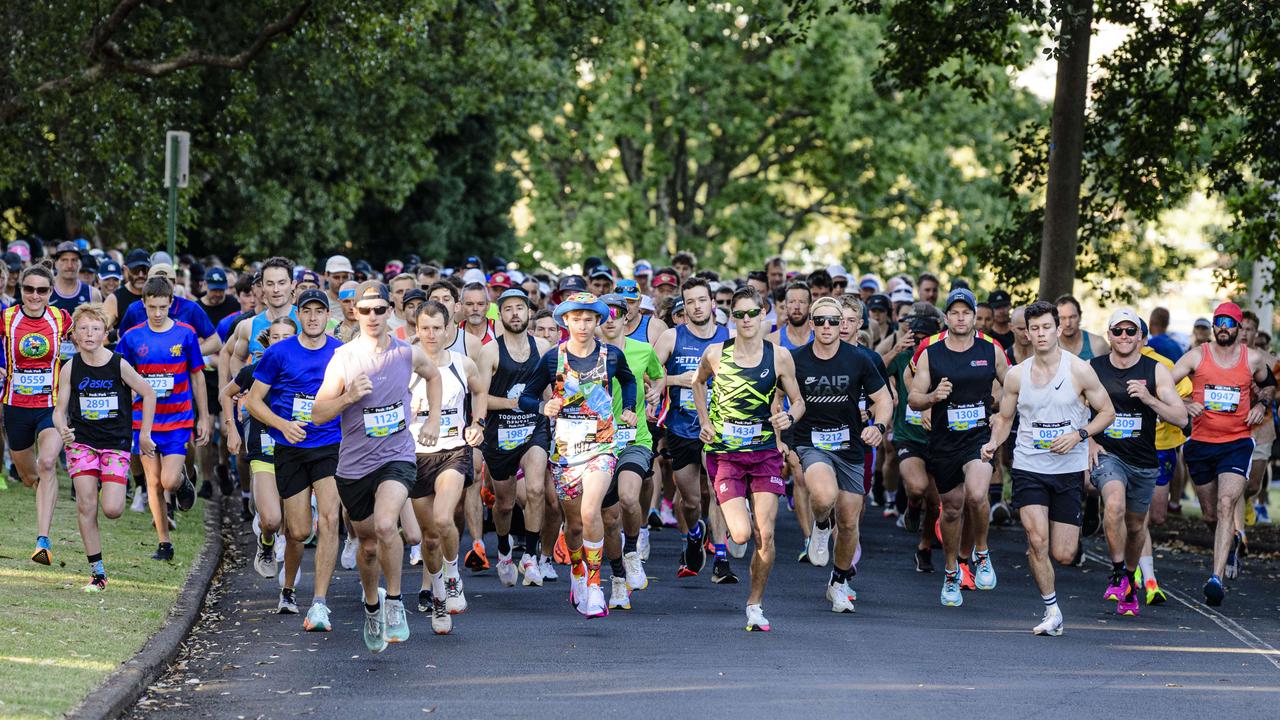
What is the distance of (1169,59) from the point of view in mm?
20516

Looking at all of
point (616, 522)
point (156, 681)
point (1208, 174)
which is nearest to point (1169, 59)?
point (1208, 174)

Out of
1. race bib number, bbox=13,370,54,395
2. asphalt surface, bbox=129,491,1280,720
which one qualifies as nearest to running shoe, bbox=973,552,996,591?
asphalt surface, bbox=129,491,1280,720

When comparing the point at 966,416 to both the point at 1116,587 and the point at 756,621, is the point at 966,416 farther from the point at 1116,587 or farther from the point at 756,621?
the point at 756,621

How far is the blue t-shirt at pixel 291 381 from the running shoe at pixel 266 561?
1.61 meters

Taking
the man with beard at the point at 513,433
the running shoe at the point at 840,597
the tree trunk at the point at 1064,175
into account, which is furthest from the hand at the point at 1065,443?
the tree trunk at the point at 1064,175

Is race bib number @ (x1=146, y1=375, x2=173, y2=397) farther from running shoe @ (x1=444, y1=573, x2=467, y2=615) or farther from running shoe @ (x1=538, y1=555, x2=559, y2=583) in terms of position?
running shoe @ (x1=444, y1=573, x2=467, y2=615)

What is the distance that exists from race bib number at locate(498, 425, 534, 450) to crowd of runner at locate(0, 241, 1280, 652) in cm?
2

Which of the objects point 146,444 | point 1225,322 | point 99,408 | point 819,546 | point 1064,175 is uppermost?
point 1064,175

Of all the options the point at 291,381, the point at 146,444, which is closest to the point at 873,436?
the point at 291,381

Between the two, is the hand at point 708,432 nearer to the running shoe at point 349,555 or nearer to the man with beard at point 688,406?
the man with beard at point 688,406

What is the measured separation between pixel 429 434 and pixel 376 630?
1128 mm

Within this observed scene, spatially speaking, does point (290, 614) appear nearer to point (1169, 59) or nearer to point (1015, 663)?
point (1015, 663)

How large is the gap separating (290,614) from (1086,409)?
5.27 meters

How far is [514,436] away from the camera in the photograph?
12.9m
